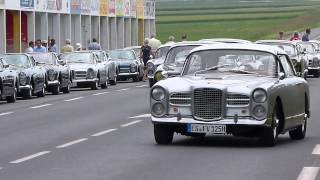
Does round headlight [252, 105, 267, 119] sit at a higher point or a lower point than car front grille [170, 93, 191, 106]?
lower

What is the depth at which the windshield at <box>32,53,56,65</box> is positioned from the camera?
3655cm

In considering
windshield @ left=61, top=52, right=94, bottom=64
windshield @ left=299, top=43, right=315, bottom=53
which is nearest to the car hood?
windshield @ left=61, top=52, right=94, bottom=64

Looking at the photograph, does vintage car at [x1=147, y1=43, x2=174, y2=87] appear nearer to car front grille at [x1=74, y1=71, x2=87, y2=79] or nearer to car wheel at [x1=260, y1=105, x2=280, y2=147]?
car front grille at [x1=74, y1=71, x2=87, y2=79]

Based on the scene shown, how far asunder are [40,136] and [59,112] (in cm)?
714

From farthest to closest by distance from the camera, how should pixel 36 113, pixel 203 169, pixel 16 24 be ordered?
pixel 16 24 < pixel 36 113 < pixel 203 169

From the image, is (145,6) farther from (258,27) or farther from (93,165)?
(93,165)

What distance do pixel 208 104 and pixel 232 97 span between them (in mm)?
342

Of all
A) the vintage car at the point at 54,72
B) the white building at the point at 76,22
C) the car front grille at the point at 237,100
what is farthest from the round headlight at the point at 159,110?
the white building at the point at 76,22

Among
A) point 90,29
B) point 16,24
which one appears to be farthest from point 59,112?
point 90,29

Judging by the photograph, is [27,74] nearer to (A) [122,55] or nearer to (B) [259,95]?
(A) [122,55]

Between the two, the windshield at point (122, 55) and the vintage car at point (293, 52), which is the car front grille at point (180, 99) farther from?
the windshield at point (122, 55)

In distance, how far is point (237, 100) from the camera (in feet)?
51.4

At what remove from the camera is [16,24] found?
48375mm

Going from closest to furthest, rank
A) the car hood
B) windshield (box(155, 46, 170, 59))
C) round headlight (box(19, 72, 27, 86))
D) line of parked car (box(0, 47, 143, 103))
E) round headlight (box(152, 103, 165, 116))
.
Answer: the car hood, round headlight (box(152, 103, 165, 116)), line of parked car (box(0, 47, 143, 103)), round headlight (box(19, 72, 27, 86)), windshield (box(155, 46, 170, 59))
